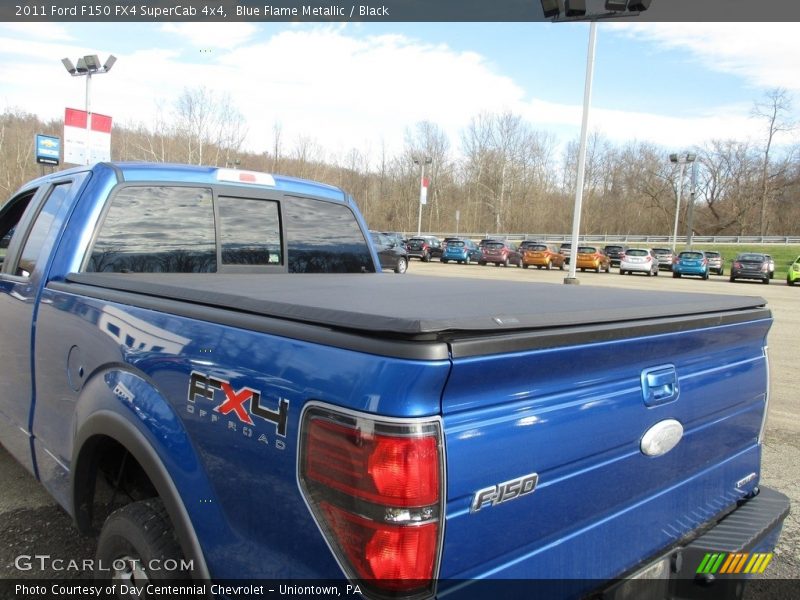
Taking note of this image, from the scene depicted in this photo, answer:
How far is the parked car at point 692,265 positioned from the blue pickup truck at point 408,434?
1419 inches

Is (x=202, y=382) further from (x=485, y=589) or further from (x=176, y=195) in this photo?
(x=176, y=195)

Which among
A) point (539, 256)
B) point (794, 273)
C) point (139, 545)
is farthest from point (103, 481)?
point (539, 256)

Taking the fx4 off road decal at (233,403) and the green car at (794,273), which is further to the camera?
the green car at (794,273)

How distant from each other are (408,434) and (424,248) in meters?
39.9

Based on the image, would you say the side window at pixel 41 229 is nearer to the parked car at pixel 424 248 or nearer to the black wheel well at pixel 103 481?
the black wheel well at pixel 103 481

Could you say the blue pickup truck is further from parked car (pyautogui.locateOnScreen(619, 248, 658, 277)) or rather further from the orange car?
the orange car

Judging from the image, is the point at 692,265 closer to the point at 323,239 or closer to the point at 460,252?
the point at 460,252

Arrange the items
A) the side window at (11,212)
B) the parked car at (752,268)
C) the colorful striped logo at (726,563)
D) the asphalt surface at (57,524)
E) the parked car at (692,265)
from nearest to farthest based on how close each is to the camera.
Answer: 1. the colorful striped logo at (726,563)
2. the asphalt surface at (57,524)
3. the side window at (11,212)
4. the parked car at (752,268)
5. the parked car at (692,265)

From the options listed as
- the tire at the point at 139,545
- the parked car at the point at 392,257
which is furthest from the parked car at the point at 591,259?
the tire at the point at 139,545

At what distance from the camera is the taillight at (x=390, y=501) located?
50.2 inches

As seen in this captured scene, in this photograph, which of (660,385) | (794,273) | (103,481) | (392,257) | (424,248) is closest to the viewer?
(660,385)

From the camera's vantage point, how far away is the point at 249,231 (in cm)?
372

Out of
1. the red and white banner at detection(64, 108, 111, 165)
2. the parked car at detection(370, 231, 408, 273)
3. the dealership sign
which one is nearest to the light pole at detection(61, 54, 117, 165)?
the red and white banner at detection(64, 108, 111, 165)

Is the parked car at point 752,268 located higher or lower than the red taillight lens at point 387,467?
higher
